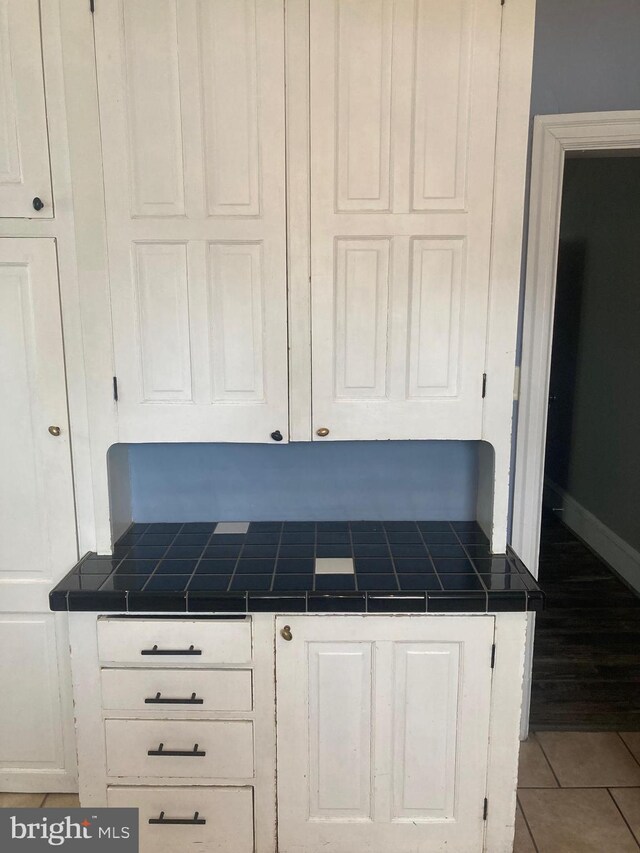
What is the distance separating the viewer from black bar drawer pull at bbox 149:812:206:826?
162 cm

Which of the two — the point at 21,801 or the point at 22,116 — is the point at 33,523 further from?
the point at 22,116

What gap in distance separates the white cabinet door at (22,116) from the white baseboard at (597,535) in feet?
11.1

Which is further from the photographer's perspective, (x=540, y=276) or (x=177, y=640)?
(x=540, y=276)

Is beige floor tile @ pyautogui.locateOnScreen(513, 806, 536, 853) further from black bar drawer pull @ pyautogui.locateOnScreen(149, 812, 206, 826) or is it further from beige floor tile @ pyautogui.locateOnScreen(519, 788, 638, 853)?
black bar drawer pull @ pyautogui.locateOnScreen(149, 812, 206, 826)

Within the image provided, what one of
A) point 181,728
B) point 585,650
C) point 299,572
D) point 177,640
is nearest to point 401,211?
point 299,572

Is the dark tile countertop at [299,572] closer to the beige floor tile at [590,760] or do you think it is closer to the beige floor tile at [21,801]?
the beige floor tile at [21,801]

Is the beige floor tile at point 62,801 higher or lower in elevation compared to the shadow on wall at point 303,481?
lower

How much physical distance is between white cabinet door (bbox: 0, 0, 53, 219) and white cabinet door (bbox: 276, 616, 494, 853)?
1.33m

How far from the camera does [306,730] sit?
1.60 metres

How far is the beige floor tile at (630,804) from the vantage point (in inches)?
73.6

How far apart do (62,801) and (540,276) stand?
228 cm

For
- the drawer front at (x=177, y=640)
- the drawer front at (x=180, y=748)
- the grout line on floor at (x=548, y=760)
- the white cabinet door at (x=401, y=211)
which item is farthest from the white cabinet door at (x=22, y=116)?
the grout line on floor at (x=548, y=760)

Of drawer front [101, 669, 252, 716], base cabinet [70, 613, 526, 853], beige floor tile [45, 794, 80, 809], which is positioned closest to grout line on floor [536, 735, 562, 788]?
base cabinet [70, 613, 526, 853]

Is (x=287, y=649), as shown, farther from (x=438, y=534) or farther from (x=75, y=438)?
(x=75, y=438)
